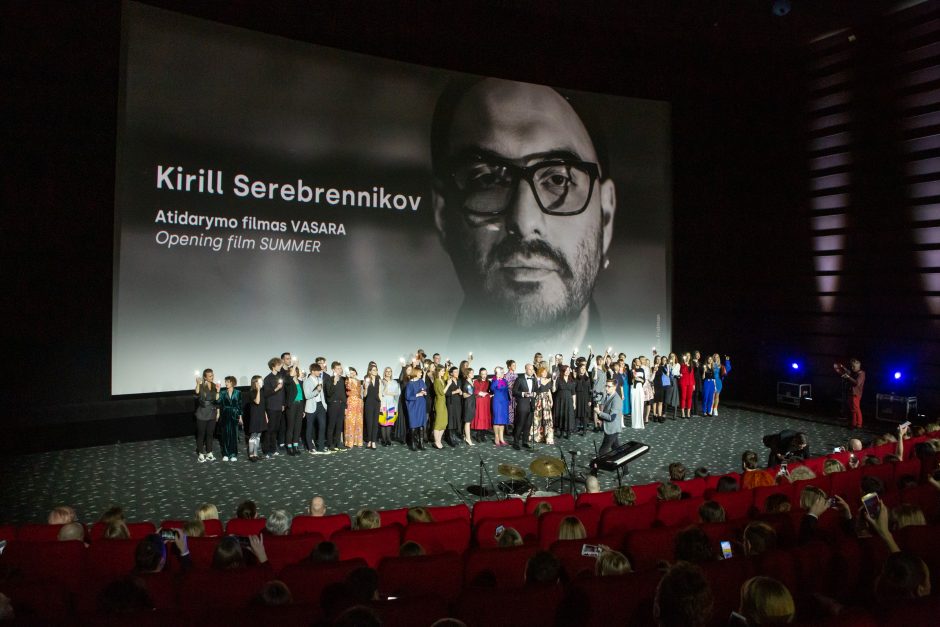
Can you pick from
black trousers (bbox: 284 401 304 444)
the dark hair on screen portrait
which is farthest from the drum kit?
the dark hair on screen portrait

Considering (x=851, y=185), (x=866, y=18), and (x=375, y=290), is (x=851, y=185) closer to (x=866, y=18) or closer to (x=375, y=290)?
(x=866, y=18)

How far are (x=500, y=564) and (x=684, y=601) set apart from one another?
174cm

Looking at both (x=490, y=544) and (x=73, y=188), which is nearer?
(x=490, y=544)

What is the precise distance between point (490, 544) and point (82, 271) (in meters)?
8.93

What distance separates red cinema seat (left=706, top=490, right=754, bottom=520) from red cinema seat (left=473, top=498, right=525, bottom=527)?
164 centimetres

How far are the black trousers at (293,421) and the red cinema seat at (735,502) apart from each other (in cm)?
707

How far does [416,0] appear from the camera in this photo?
13.1 meters

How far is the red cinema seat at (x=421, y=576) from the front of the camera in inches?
141

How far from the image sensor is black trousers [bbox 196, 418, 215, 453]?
995 centimetres

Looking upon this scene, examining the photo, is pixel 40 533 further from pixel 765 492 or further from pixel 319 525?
pixel 765 492

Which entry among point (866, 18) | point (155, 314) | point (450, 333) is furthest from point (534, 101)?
point (155, 314)

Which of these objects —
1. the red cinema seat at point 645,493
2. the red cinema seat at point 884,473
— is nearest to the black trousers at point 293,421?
the red cinema seat at point 645,493

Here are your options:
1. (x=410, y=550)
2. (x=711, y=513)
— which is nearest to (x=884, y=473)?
(x=711, y=513)

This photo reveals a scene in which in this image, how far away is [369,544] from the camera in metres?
4.41
